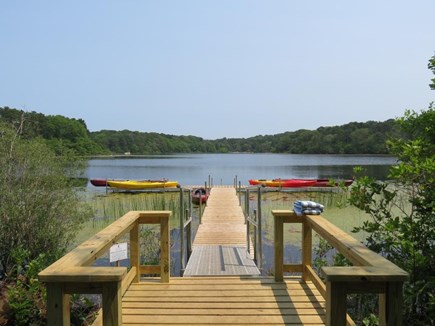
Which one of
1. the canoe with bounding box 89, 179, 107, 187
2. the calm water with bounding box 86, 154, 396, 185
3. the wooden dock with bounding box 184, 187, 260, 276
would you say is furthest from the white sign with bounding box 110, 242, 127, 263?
the canoe with bounding box 89, 179, 107, 187

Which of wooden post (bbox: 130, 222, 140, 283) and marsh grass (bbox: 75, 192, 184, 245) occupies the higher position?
wooden post (bbox: 130, 222, 140, 283)

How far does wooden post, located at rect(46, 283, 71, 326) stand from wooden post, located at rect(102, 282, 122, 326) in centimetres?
21

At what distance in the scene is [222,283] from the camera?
3820mm

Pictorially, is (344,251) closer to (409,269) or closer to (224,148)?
(409,269)

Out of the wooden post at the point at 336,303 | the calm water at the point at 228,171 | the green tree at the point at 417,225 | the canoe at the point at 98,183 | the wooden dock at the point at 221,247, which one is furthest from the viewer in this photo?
the calm water at the point at 228,171

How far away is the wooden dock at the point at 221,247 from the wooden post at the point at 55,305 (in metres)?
3.36

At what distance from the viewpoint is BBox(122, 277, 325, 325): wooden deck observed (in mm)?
2943

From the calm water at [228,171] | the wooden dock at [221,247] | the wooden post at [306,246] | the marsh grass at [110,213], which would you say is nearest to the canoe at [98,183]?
the marsh grass at [110,213]

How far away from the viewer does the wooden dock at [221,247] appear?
18.0 ft

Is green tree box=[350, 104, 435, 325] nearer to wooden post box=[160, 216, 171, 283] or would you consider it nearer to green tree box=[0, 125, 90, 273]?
wooden post box=[160, 216, 171, 283]

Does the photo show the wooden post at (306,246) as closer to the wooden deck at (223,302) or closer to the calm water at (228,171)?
the wooden deck at (223,302)

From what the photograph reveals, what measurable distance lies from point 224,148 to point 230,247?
157 meters

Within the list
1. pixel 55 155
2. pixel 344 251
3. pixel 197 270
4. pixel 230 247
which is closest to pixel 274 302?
pixel 344 251

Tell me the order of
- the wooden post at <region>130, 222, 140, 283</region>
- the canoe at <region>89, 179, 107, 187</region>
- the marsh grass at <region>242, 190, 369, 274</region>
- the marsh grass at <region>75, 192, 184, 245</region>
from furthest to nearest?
the canoe at <region>89, 179, 107, 187</region> < the marsh grass at <region>75, 192, 184, 245</region> < the marsh grass at <region>242, 190, 369, 274</region> < the wooden post at <region>130, 222, 140, 283</region>
